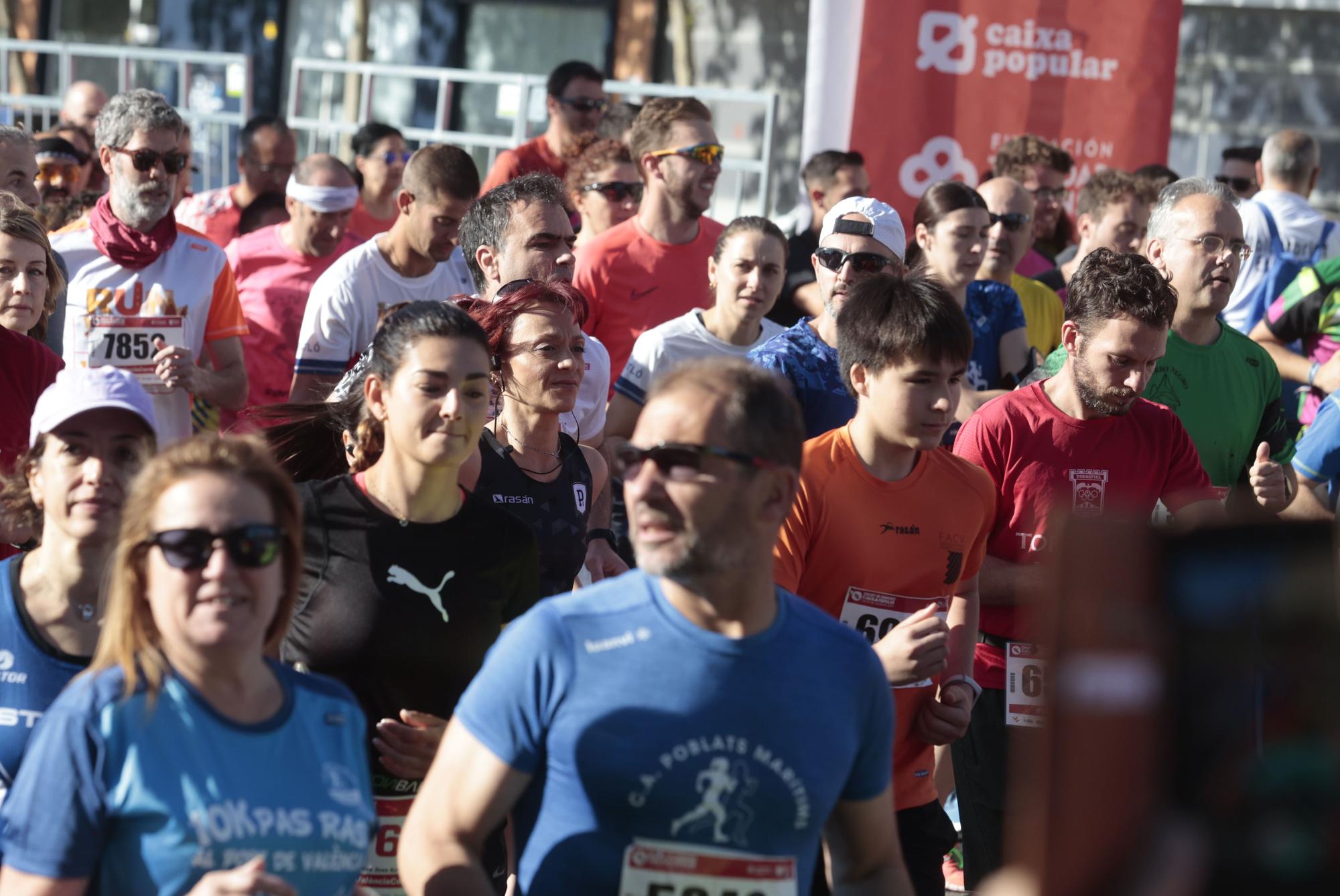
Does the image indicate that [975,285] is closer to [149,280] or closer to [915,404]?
[915,404]

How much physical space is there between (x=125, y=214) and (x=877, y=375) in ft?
11.2

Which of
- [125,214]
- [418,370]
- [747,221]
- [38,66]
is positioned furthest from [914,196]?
[38,66]

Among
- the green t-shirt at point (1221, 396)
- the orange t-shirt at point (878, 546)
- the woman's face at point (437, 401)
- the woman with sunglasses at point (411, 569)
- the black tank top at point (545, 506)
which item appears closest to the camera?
the woman with sunglasses at point (411, 569)

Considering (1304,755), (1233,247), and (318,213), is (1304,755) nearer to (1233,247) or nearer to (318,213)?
(1233,247)

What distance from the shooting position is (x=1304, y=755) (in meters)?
1.43

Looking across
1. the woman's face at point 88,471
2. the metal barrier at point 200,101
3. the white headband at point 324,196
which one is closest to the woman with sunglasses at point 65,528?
the woman's face at point 88,471

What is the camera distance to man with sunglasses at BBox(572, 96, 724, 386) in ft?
22.4

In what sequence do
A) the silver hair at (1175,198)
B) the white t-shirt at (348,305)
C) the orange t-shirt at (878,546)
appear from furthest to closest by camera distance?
1. the white t-shirt at (348,305)
2. the silver hair at (1175,198)
3. the orange t-shirt at (878,546)

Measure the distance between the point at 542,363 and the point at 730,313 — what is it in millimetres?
1703

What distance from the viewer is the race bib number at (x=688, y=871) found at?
2559mm

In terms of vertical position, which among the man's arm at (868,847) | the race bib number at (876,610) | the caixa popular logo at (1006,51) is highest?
the caixa popular logo at (1006,51)

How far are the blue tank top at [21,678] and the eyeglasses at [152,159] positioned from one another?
3.54 metres

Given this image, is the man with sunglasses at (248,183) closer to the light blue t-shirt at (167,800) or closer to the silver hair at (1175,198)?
the silver hair at (1175,198)

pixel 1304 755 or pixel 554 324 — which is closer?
pixel 1304 755
